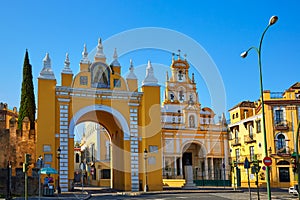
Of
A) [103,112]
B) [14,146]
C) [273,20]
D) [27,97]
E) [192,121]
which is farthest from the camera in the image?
[192,121]

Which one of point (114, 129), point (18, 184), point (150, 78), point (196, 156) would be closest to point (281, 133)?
point (196, 156)

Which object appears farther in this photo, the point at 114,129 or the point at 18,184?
the point at 114,129

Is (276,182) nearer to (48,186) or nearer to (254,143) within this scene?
(254,143)

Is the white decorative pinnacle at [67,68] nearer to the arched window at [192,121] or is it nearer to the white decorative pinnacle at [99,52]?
the white decorative pinnacle at [99,52]

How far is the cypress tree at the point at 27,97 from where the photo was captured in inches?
1448

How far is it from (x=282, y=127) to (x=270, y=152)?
3.03 meters

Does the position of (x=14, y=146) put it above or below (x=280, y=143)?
below

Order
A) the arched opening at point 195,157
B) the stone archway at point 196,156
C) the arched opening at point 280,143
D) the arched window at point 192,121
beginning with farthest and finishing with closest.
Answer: the arched opening at point 195,157, the stone archway at point 196,156, the arched window at point 192,121, the arched opening at point 280,143

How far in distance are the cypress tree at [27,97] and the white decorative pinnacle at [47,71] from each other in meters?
5.25

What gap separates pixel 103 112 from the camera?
35.7 meters

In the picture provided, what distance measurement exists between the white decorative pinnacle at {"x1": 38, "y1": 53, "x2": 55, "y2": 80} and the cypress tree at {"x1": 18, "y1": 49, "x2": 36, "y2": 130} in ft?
17.2

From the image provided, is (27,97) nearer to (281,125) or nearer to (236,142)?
(281,125)

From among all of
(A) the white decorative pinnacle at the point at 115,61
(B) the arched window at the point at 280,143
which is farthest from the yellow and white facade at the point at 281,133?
(A) the white decorative pinnacle at the point at 115,61

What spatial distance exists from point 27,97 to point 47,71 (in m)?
6.08
